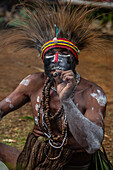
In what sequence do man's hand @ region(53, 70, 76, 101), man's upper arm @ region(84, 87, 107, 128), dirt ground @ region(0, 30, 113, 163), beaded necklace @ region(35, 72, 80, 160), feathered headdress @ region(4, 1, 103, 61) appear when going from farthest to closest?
dirt ground @ region(0, 30, 113, 163)
feathered headdress @ region(4, 1, 103, 61)
beaded necklace @ region(35, 72, 80, 160)
man's upper arm @ region(84, 87, 107, 128)
man's hand @ region(53, 70, 76, 101)

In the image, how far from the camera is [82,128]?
2.13 meters

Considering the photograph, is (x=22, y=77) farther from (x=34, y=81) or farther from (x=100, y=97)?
(x=100, y=97)

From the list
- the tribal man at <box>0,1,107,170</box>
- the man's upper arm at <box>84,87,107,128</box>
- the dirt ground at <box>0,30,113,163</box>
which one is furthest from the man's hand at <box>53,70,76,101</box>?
the dirt ground at <box>0,30,113,163</box>

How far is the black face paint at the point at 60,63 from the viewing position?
2.34 meters

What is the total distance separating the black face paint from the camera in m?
2.34

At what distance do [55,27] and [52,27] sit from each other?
7.1 inches

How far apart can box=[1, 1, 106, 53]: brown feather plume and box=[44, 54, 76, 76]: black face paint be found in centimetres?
24

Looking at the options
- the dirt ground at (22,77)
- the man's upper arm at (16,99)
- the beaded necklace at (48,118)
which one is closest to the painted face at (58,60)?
the beaded necklace at (48,118)

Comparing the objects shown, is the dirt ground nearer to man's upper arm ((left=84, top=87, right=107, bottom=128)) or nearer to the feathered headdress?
the feathered headdress

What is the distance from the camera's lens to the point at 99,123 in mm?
2287

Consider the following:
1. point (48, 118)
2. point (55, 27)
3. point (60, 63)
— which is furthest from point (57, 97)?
point (55, 27)

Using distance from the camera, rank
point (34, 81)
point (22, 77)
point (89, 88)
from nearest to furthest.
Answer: point (89, 88) < point (34, 81) < point (22, 77)

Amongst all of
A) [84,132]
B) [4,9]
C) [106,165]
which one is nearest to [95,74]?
[106,165]

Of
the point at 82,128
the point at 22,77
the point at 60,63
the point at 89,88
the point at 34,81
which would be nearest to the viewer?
the point at 82,128
